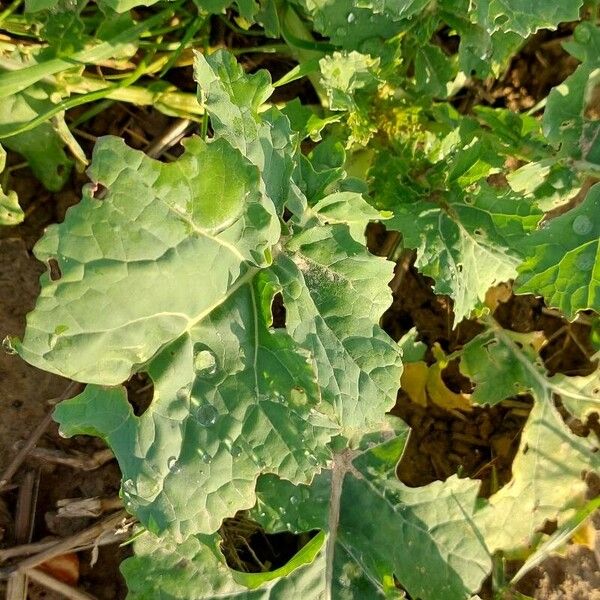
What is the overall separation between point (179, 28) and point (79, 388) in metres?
1.16

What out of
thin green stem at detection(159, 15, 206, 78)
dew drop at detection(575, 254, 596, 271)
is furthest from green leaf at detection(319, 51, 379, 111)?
dew drop at detection(575, 254, 596, 271)

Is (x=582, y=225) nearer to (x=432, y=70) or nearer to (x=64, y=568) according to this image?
(x=432, y=70)

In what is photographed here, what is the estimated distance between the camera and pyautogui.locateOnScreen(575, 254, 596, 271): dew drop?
2098 millimetres

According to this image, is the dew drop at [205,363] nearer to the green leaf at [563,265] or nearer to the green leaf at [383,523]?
the green leaf at [383,523]

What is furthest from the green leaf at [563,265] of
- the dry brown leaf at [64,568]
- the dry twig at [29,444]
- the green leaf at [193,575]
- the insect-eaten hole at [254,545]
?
the dry brown leaf at [64,568]

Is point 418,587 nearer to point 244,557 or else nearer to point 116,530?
point 244,557

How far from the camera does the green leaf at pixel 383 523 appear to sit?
7.48 ft

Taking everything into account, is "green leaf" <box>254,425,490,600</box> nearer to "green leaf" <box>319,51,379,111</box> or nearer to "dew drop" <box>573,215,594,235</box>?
"dew drop" <box>573,215,594,235</box>

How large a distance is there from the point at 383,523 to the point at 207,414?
0.78 meters

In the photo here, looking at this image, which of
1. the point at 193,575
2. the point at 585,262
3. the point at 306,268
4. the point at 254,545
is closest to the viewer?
the point at 306,268

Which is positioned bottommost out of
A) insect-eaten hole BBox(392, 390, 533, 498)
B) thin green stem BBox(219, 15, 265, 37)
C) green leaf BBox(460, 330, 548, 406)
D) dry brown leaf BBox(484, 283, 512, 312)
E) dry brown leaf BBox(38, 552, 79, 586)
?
dry brown leaf BBox(38, 552, 79, 586)

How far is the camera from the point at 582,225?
2.12 metres

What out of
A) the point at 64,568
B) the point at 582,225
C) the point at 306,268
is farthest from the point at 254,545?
the point at 582,225

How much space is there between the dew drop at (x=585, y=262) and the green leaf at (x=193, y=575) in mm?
1001
